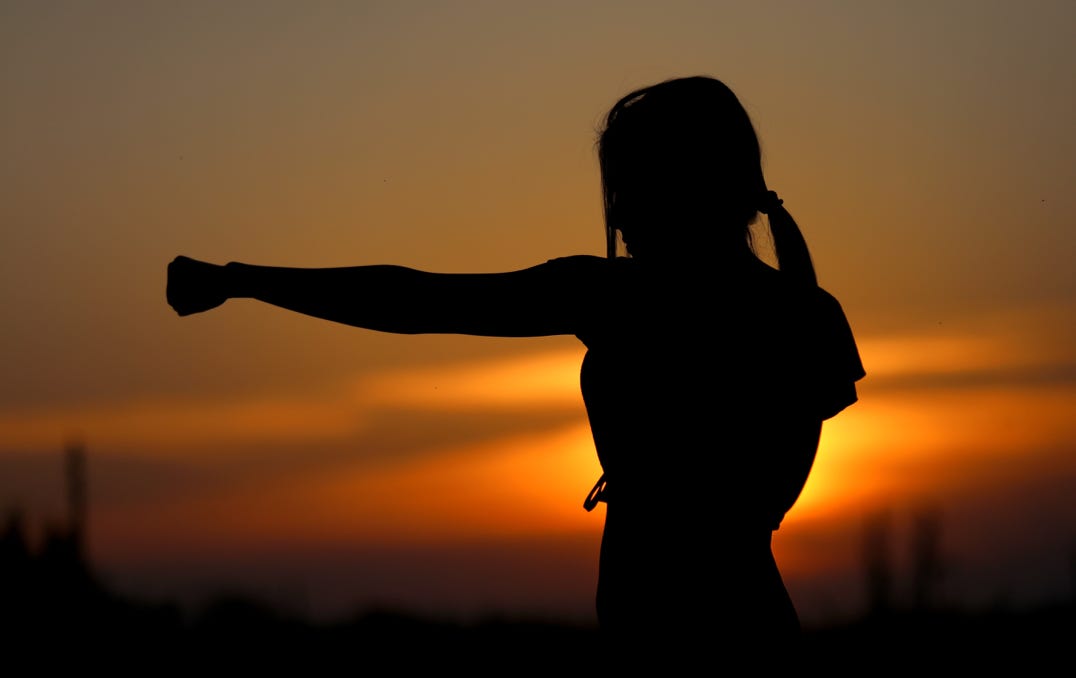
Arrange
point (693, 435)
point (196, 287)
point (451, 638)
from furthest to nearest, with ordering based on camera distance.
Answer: point (451, 638) → point (693, 435) → point (196, 287)

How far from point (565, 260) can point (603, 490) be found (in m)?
0.44

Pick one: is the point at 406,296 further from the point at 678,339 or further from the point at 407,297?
the point at 678,339

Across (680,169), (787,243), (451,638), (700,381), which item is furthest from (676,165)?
(451,638)

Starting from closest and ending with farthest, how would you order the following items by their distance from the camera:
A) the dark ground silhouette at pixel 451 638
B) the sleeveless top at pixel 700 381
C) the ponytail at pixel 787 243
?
the sleeveless top at pixel 700 381 → the ponytail at pixel 787 243 → the dark ground silhouette at pixel 451 638

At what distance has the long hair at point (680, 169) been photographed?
3.25 meters

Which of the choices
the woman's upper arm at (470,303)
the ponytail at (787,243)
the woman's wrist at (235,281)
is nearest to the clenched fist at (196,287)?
the woman's wrist at (235,281)

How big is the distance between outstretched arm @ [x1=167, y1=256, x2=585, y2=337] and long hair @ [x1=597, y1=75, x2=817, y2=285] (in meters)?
0.25

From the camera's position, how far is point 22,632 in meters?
30.6

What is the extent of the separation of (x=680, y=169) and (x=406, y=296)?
57cm

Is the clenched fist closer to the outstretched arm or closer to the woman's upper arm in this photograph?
the outstretched arm

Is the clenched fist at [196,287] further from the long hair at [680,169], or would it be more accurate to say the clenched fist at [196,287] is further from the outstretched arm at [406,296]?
the long hair at [680,169]

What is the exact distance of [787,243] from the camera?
3.35 m

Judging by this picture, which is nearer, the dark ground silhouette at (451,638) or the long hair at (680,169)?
the long hair at (680,169)

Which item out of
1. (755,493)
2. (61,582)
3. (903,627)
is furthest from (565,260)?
(61,582)
